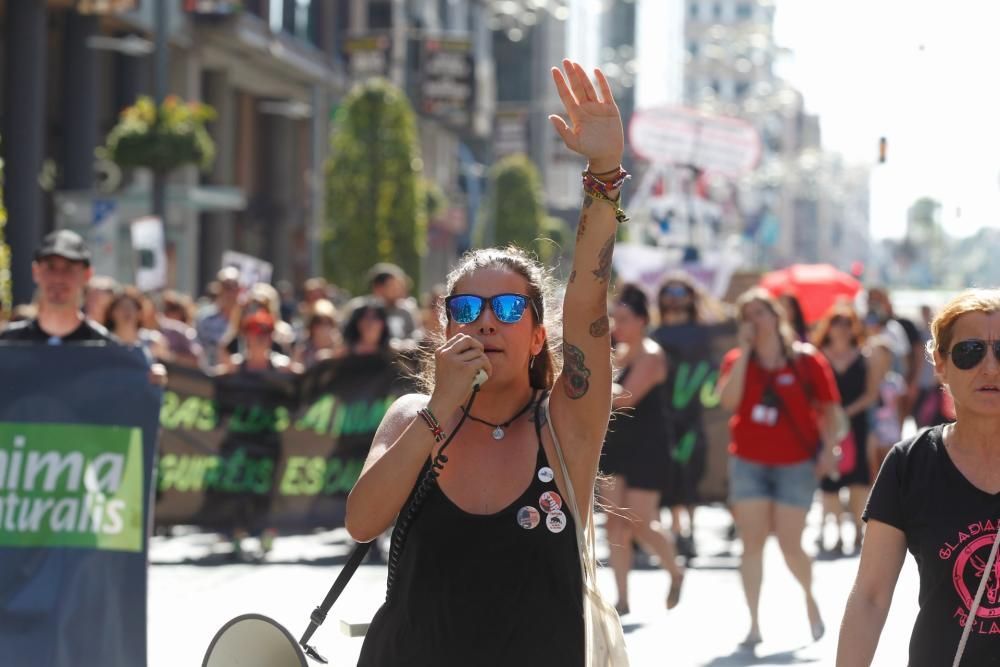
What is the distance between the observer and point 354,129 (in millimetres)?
41750

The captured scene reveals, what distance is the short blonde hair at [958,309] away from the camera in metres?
3.98

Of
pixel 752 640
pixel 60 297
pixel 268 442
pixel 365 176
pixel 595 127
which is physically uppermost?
pixel 365 176

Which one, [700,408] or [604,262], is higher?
[604,262]

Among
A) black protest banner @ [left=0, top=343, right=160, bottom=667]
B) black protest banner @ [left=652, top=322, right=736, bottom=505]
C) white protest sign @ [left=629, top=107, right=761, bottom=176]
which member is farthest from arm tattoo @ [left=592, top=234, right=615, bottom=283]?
white protest sign @ [left=629, top=107, right=761, bottom=176]

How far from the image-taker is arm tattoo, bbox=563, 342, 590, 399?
3.91m

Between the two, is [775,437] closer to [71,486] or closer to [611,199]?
[71,486]

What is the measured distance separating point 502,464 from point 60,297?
4267 millimetres

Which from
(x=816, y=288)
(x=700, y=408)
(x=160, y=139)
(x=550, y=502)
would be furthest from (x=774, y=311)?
(x=160, y=139)

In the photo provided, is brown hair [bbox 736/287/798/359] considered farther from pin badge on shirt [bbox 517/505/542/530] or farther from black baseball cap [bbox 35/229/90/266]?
pin badge on shirt [bbox 517/505/542/530]

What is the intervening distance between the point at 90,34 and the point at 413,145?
12.0 m

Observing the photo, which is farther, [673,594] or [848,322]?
[848,322]

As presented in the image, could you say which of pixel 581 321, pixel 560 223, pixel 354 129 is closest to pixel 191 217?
pixel 354 129

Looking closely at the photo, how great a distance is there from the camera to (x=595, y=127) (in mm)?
3887

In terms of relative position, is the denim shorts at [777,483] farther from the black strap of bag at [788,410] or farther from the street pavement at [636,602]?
the street pavement at [636,602]
